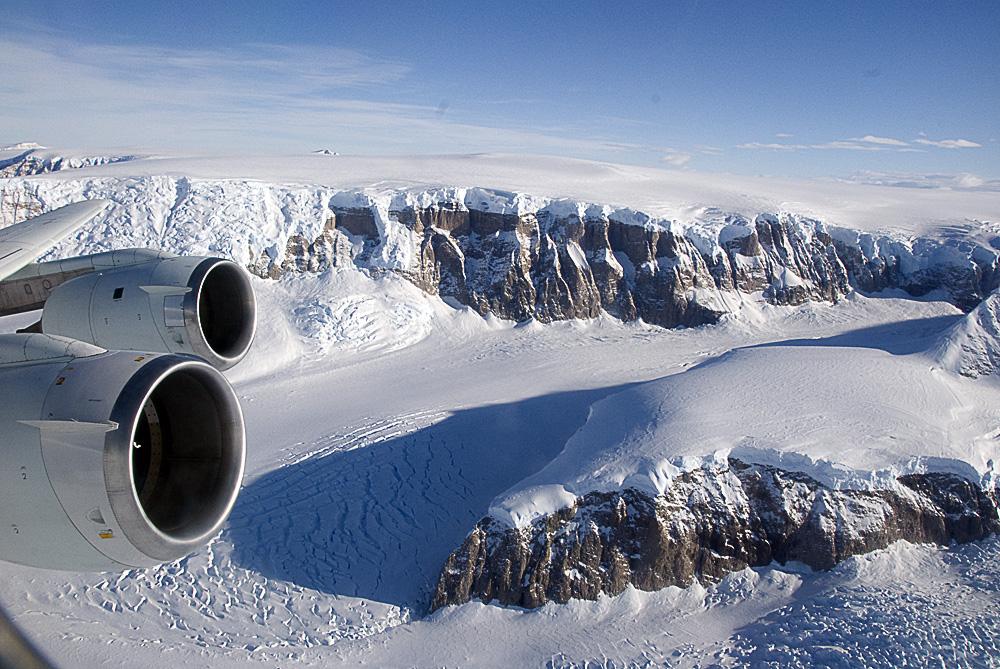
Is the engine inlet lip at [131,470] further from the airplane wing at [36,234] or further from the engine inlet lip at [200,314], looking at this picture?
the airplane wing at [36,234]

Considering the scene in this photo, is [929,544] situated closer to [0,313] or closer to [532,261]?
[0,313]

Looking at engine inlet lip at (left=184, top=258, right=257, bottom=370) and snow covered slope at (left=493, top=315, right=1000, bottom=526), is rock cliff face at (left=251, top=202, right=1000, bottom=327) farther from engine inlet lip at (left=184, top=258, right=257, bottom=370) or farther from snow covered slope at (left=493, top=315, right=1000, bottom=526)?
engine inlet lip at (left=184, top=258, right=257, bottom=370)

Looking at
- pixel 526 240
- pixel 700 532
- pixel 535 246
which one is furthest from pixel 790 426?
pixel 526 240

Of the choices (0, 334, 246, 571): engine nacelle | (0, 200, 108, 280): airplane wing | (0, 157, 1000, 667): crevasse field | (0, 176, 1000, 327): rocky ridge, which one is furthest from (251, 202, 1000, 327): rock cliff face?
(0, 334, 246, 571): engine nacelle

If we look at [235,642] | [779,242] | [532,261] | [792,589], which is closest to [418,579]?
[235,642]

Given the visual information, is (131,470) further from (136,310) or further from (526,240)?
(526,240)

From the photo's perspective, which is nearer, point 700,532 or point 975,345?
point 700,532

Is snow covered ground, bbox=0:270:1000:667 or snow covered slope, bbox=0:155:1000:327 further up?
snow covered slope, bbox=0:155:1000:327
